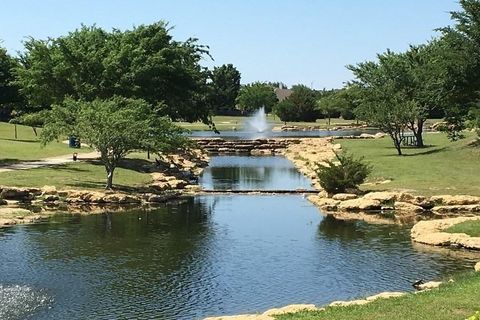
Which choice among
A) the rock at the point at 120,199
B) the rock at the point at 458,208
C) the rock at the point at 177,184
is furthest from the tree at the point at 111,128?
the rock at the point at 458,208

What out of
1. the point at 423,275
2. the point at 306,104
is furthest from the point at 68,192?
the point at 306,104

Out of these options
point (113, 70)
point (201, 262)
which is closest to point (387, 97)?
point (113, 70)

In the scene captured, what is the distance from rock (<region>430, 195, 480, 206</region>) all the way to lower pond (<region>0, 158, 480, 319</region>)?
5.13 meters

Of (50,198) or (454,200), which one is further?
(50,198)

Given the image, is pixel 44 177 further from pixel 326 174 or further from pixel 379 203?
pixel 379 203

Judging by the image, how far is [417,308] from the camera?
1502 cm

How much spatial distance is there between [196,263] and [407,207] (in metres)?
15.2

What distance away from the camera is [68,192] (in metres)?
38.2

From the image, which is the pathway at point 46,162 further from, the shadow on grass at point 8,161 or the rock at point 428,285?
the rock at point 428,285

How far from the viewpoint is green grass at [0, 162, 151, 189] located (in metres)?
40.0

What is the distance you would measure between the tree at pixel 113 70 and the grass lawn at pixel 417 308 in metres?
37.0

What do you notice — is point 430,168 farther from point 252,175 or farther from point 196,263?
point 196,263

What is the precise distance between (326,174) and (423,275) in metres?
17.0

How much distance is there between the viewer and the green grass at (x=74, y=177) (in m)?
40.0
